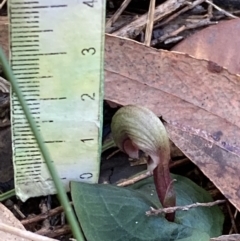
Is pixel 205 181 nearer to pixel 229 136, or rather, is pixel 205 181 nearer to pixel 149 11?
pixel 229 136

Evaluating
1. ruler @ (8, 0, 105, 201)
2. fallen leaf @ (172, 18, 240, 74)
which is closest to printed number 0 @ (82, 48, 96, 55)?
ruler @ (8, 0, 105, 201)

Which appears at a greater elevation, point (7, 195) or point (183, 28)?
point (183, 28)

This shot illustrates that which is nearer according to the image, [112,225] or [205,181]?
[112,225]

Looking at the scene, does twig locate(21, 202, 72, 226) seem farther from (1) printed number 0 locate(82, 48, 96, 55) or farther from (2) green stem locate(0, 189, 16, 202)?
(1) printed number 0 locate(82, 48, 96, 55)

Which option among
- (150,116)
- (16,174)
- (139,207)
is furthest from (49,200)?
(150,116)

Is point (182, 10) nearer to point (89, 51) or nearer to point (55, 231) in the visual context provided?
point (89, 51)

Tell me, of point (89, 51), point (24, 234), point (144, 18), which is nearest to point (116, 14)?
point (144, 18)
